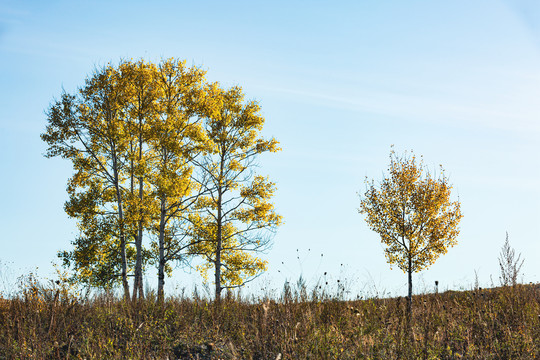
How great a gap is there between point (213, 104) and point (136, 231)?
632 cm

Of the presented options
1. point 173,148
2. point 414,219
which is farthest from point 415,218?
point 173,148

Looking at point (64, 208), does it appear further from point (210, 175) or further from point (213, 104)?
point (213, 104)

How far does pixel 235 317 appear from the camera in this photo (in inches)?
316

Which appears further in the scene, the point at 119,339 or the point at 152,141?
the point at 152,141

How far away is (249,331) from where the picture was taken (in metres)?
7.05

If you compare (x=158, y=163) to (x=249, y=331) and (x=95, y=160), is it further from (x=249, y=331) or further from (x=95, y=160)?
(x=249, y=331)

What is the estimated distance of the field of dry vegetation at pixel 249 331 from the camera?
20.1ft

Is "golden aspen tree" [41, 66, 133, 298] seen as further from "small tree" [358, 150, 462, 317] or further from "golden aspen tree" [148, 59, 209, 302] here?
"small tree" [358, 150, 462, 317]

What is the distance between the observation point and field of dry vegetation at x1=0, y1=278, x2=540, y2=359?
20.1 ft

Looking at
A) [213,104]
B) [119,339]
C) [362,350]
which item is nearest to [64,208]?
[213,104]

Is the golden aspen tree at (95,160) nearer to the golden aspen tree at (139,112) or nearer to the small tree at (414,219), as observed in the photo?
the golden aspen tree at (139,112)

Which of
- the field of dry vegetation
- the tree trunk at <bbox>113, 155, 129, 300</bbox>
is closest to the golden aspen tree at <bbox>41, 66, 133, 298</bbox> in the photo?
the tree trunk at <bbox>113, 155, 129, 300</bbox>

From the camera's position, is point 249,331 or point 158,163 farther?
point 158,163

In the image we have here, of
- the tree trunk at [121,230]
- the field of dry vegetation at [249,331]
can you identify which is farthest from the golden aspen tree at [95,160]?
the field of dry vegetation at [249,331]
